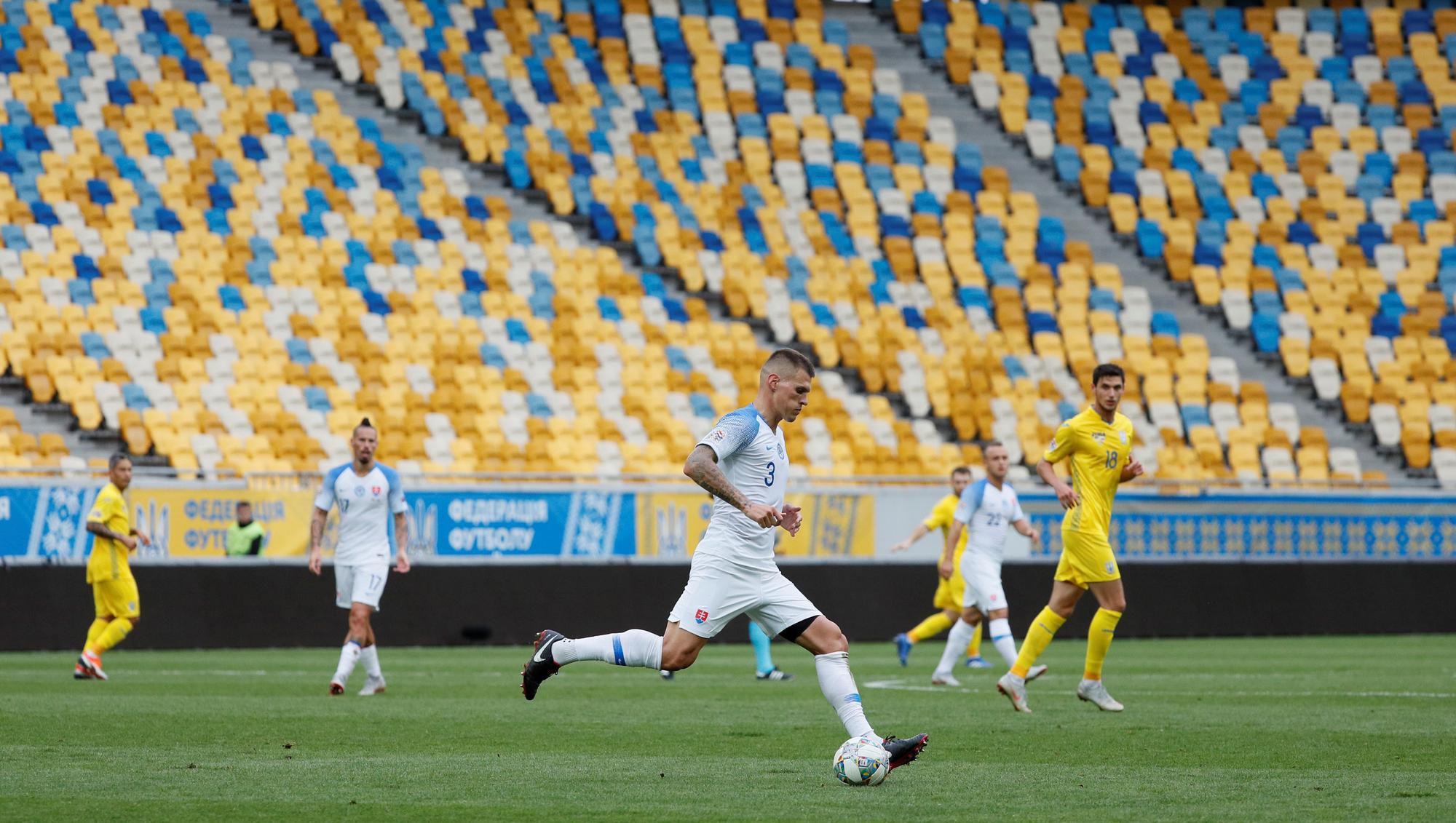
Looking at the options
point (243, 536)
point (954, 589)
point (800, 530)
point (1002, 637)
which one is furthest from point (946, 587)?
point (243, 536)

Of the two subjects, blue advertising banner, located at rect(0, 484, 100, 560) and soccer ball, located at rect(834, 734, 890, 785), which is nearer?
soccer ball, located at rect(834, 734, 890, 785)

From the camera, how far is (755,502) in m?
8.87

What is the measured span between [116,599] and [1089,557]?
29.8 ft

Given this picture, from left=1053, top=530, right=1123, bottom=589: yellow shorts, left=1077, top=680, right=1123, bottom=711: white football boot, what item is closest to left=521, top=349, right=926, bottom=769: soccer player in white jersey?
left=1053, top=530, right=1123, bottom=589: yellow shorts

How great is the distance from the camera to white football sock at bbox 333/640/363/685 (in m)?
14.6

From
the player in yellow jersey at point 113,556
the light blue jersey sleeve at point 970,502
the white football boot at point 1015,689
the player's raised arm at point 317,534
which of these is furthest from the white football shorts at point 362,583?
the light blue jersey sleeve at point 970,502

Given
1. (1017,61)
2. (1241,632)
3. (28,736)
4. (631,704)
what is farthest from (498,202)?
(28,736)

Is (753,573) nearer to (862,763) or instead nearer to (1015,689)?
(862,763)

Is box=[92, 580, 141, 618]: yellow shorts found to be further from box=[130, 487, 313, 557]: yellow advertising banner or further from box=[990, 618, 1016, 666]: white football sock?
box=[990, 618, 1016, 666]: white football sock

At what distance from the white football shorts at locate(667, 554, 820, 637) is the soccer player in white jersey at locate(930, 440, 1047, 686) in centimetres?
799

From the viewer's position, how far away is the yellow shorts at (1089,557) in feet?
42.3

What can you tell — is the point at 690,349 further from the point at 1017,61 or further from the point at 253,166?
the point at 1017,61

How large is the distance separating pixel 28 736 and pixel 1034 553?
1713 centimetres

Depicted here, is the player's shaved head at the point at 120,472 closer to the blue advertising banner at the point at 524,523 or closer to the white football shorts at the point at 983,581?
the blue advertising banner at the point at 524,523
